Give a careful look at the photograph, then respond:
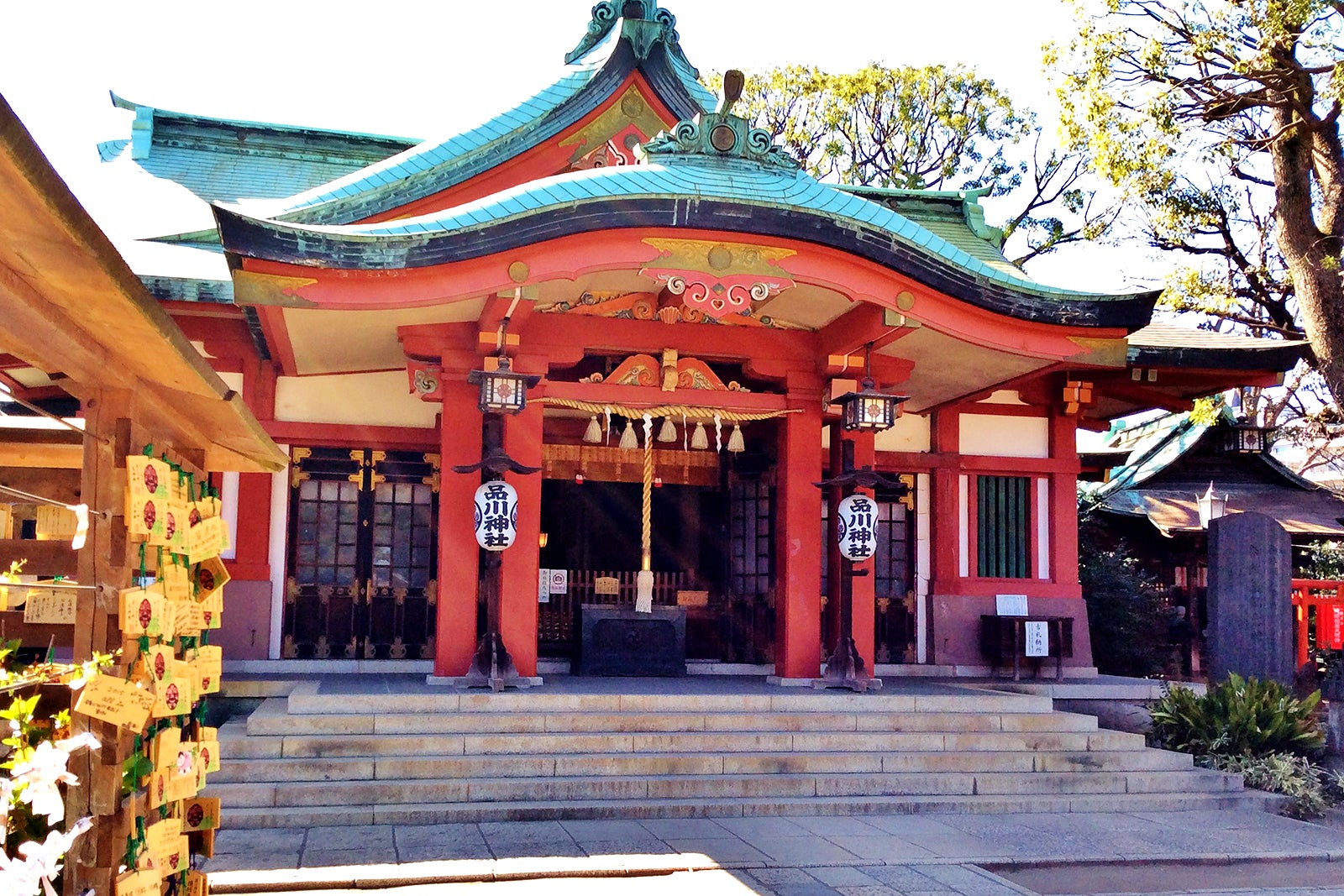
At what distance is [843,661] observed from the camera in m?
11.4

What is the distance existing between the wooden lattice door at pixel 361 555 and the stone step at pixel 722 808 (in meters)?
4.29

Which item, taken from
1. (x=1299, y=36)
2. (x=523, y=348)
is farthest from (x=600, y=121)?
(x=1299, y=36)

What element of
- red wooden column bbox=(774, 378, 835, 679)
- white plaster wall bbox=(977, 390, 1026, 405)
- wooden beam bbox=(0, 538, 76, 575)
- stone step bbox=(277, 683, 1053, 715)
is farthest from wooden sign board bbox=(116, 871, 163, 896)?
white plaster wall bbox=(977, 390, 1026, 405)

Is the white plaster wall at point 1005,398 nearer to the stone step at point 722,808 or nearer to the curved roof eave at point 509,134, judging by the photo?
the curved roof eave at point 509,134

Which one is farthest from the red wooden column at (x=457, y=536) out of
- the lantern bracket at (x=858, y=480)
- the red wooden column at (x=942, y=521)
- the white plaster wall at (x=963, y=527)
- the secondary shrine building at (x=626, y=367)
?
the white plaster wall at (x=963, y=527)

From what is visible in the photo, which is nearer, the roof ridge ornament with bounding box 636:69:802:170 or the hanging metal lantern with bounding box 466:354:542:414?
the roof ridge ornament with bounding box 636:69:802:170

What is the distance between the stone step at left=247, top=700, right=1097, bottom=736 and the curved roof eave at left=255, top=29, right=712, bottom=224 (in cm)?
461

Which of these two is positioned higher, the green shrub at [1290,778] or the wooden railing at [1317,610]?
the wooden railing at [1317,610]

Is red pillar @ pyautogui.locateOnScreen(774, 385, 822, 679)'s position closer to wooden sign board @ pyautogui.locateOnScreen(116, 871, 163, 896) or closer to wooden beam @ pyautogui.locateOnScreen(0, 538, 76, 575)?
wooden beam @ pyautogui.locateOnScreen(0, 538, 76, 575)

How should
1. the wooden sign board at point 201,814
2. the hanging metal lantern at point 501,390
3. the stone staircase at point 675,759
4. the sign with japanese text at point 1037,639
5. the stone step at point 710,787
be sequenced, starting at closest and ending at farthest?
1. the wooden sign board at point 201,814
2. the stone step at point 710,787
3. the stone staircase at point 675,759
4. the hanging metal lantern at point 501,390
5. the sign with japanese text at point 1037,639

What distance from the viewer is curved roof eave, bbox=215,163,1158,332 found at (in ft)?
30.0

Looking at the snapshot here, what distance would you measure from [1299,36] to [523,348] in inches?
388

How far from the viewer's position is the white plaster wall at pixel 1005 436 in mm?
14133

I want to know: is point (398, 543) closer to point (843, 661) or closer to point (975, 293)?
point (843, 661)
